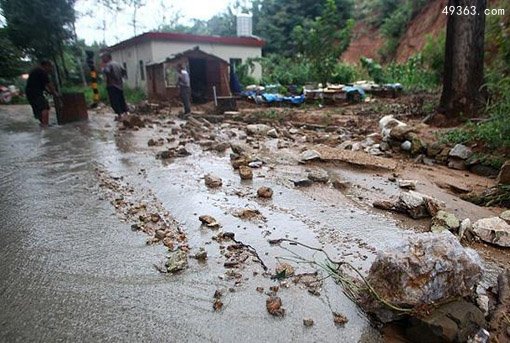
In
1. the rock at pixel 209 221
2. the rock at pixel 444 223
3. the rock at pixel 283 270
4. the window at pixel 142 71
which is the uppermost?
the window at pixel 142 71

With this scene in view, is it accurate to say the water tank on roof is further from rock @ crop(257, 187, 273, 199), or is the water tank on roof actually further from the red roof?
rock @ crop(257, 187, 273, 199)

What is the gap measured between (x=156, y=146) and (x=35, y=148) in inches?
75.1

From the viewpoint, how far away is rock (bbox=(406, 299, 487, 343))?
1.51 meters

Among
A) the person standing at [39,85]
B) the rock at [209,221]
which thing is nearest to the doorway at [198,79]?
the person standing at [39,85]

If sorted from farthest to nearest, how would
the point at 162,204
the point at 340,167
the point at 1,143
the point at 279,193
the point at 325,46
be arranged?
the point at 325,46 → the point at 1,143 → the point at 340,167 → the point at 279,193 → the point at 162,204

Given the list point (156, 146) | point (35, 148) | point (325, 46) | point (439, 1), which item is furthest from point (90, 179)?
point (439, 1)

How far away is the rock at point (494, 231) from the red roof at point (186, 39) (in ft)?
47.8

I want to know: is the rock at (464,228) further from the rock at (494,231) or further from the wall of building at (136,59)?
the wall of building at (136,59)

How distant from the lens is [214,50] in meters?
16.5

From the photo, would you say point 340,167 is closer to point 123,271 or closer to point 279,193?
point 279,193

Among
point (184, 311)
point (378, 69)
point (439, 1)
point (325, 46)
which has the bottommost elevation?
point (184, 311)

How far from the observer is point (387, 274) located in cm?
175

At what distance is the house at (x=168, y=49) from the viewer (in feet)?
48.8

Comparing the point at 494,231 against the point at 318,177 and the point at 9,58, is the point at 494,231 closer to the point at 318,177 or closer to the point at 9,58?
the point at 318,177
